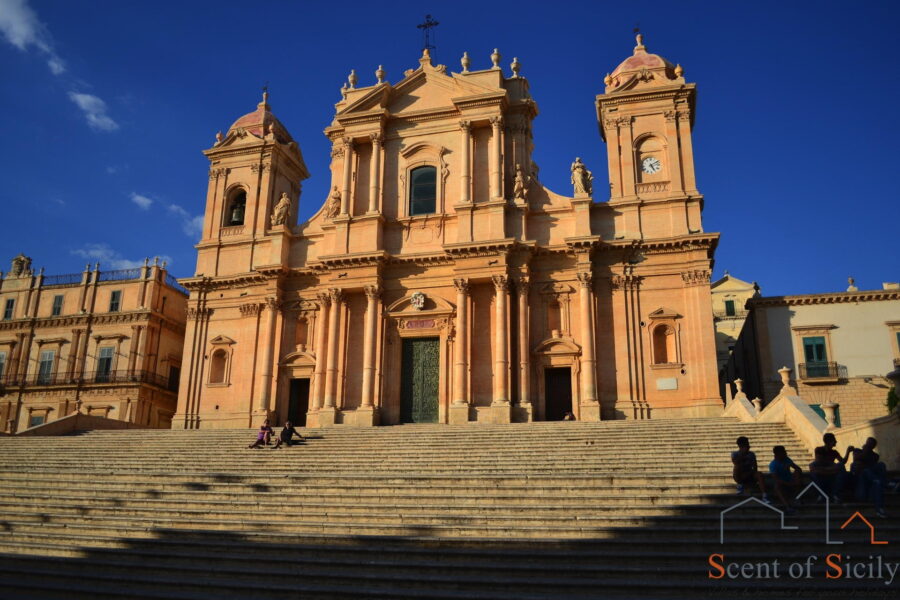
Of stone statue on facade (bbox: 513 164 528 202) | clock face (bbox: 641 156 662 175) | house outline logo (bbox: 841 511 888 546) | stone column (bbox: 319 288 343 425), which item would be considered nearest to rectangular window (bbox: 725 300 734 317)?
clock face (bbox: 641 156 662 175)

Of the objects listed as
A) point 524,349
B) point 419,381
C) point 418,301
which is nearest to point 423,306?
point 418,301

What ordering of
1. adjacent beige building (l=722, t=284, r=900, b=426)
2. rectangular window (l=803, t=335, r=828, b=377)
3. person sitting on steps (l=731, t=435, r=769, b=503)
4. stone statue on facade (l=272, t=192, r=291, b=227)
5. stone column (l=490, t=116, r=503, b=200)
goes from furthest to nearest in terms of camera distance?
1. stone statue on facade (l=272, t=192, r=291, b=227)
2. rectangular window (l=803, t=335, r=828, b=377)
3. adjacent beige building (l=722, t=284, r=900, b=426)
4. stone column (l=490, t=116, r=503, b=200)
5. person sitting on steps (l=731, t=435, r=769, b=503)

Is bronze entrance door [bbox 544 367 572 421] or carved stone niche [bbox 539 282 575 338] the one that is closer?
bronze entrance door [bbox 544 367 572 421]

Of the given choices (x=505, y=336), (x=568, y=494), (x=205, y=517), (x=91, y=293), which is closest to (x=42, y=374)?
(x=91, y=293)

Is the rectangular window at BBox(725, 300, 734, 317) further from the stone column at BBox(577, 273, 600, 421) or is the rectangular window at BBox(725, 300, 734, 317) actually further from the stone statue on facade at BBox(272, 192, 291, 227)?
the stone statue on facade at BBox(272, 192, 291, 227)

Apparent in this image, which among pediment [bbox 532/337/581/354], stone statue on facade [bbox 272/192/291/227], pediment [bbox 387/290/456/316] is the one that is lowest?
pediment [bbox 532/337/581/354]

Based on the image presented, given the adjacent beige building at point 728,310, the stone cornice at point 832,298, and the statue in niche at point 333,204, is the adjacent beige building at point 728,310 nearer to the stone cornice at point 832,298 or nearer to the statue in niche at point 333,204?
the stone cornice at point 832,298

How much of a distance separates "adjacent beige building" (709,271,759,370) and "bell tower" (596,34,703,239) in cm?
2210

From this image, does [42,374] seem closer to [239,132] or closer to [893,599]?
[239,132]

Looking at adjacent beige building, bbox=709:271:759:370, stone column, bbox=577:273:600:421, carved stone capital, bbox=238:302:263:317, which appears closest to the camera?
stone column, bbox=577:273:600:421

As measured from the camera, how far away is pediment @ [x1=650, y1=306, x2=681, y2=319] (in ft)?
86.4

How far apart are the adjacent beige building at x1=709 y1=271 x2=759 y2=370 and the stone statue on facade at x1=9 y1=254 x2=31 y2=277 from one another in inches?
1650

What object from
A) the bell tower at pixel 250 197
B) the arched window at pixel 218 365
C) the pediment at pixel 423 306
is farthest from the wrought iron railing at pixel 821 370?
the arched window at pixel 218 365

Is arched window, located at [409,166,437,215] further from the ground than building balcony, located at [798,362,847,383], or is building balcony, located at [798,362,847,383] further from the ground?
arched window, located at [409,166,437,215]
